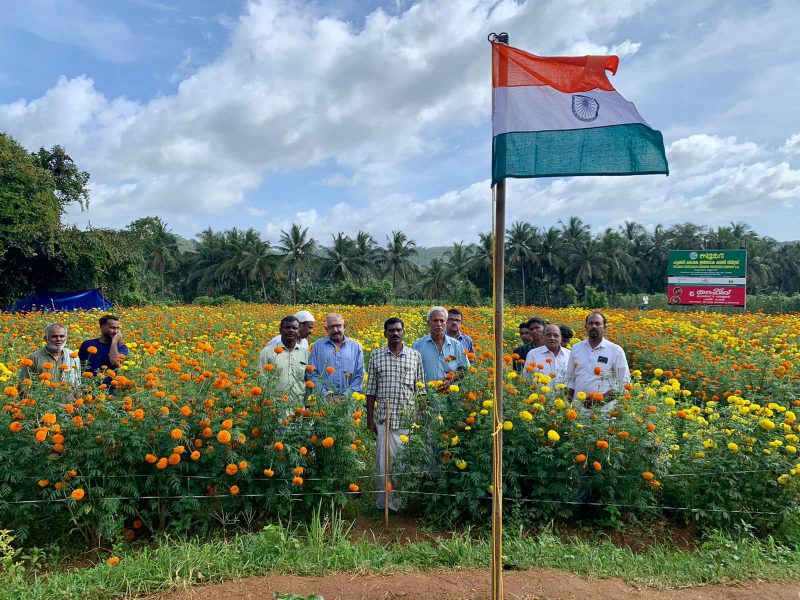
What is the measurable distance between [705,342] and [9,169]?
2435 centimetres

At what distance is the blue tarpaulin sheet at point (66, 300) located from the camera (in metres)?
22.8

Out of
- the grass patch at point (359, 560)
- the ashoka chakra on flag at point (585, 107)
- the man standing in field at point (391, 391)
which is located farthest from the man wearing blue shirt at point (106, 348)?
the ashoka chakra on flag at point (585, 107)

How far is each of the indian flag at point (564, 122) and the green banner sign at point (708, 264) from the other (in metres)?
15.3

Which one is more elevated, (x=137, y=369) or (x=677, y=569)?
(x=137, y=369)

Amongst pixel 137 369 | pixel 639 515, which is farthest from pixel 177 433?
pixel 639 515

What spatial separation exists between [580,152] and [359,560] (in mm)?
2740

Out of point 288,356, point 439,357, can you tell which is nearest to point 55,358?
point 288,356

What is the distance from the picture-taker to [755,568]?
11.2ft

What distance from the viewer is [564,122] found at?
2.81 m

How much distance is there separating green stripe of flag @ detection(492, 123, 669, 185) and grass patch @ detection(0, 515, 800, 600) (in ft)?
7.92

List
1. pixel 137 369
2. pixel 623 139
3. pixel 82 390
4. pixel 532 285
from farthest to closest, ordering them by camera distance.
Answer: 1. pixel 532 285
2. pixel 137 369
3. pixel 82 390
4. pixel 623 139

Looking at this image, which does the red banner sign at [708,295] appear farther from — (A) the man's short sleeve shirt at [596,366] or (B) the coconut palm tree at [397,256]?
(B) the coconut palm tree at [397,256]

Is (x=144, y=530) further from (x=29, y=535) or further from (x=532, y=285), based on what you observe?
(x=532, y=285)

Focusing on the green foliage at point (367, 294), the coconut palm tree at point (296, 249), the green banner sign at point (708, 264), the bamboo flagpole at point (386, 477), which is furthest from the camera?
the coconut palm tree at point (296, 249)
